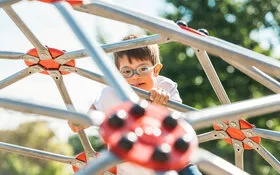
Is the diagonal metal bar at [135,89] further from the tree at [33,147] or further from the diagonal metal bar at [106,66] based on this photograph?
the tree at [33,147]

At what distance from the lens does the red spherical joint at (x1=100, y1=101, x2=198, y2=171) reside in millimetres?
2416

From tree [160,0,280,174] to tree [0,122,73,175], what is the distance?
8.48 meters

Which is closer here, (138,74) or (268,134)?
(138,74)

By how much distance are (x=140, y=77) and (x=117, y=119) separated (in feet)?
6.70

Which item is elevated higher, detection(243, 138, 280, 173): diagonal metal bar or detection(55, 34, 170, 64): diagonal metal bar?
detection(55, 34, 170, 64): diagonal metal bar

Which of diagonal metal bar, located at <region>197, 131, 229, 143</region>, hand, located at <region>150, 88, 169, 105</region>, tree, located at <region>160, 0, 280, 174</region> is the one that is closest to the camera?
hand, located at <region>150, 88, 169, 105</region>

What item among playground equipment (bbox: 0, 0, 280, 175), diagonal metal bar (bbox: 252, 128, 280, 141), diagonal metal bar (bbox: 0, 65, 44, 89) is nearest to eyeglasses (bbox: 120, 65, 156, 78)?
diagonal metal bar (bbox: 0, 65, 44, 89)

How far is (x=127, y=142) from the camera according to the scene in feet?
7.97

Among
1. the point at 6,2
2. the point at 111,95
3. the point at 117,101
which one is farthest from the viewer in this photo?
the point at 111,95

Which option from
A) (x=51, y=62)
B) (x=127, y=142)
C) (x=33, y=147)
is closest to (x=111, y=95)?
(x=51, y=62)

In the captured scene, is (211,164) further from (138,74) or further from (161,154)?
(138,74)

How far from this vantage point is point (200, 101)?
798 inches

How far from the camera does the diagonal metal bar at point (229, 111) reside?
Result: 2.62 metres

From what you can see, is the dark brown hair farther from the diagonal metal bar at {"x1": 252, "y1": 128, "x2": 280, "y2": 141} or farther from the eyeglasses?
the diagonal metal bar at {"x1": 252, "y1": 128, "x2": 280, "y2": 141}
